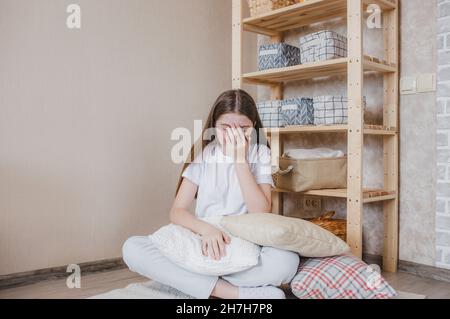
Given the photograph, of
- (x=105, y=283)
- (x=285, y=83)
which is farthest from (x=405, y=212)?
(x=105, y=283)

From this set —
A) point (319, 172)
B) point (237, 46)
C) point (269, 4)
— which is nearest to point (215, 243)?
point (319, 172)

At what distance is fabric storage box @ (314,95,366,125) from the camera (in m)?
1.97

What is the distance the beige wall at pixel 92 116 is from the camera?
188cm

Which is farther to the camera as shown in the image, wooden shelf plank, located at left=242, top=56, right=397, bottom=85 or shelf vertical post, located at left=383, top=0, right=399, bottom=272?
shelf vertical post, located at left=383, top=0, right=399, bottom=272

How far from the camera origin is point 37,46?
193cm

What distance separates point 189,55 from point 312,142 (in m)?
0.77

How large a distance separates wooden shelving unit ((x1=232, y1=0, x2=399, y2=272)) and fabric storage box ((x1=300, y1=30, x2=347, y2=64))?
4 centimetres

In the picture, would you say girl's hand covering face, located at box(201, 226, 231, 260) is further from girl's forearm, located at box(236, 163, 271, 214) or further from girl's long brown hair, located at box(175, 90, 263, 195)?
girl's long brown hair, located at box(175, 90, 263, 195)

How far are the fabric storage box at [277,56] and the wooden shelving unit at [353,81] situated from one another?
0.14ft

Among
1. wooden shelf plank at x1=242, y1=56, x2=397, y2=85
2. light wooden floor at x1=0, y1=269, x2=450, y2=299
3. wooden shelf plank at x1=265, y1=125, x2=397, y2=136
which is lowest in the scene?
light wooden floor at x1=0, y1=269, x2=450, y2=299

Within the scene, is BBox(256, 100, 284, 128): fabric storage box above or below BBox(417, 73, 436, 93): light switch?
below

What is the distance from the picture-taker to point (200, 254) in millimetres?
1483

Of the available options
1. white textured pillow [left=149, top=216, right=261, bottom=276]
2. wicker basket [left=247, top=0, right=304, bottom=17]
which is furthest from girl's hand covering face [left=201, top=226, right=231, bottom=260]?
wicker basket [left=247, top=0, right=304, bottom=17]

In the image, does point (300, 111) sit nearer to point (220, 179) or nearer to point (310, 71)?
point (310, 71)
